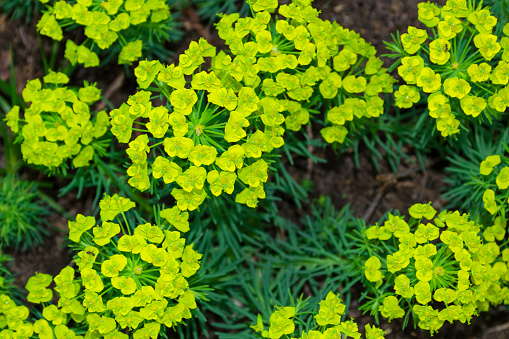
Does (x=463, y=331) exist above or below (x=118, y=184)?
below

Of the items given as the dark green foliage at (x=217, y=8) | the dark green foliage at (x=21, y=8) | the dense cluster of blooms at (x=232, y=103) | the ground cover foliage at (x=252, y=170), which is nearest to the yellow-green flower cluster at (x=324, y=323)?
the ground cover foliage at (x=252, y=170)

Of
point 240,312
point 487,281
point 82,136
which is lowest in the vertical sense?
point 240,312

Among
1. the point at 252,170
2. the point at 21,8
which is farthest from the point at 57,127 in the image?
the point at 21,8

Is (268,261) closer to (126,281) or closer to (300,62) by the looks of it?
(126,281)

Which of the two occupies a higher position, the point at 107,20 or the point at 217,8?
the point at 107,20

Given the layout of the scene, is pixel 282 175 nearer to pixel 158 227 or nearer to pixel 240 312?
pixel 240 312

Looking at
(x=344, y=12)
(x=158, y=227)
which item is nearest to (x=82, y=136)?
(x=158, y=227)

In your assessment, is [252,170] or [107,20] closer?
[252,170]
